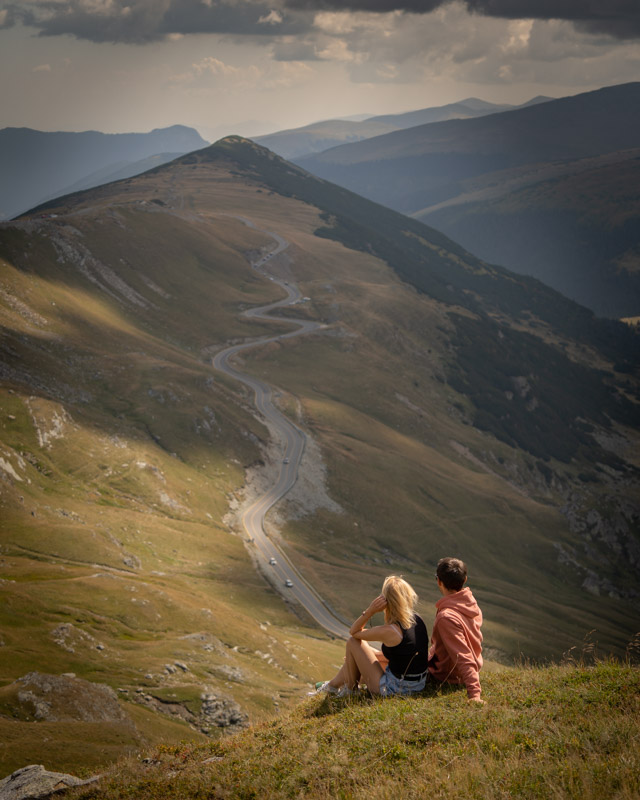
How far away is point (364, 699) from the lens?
549 inches

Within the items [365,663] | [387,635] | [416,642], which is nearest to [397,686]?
[365,663]

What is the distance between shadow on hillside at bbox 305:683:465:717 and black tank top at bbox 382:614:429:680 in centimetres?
48

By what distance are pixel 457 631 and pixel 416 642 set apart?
3.00 feet

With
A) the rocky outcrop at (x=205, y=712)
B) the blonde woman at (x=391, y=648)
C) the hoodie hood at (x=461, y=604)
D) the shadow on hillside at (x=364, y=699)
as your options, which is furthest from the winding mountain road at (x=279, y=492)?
the hoodie hood at (x=461, y=604)

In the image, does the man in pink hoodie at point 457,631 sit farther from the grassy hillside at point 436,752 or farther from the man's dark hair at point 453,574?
the grassy hillside at point 436,752

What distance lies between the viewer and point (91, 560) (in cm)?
5144

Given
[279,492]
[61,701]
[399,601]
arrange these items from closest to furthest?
[399,601] < [61,701] < [279,492]

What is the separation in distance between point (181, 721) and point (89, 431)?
6050cm

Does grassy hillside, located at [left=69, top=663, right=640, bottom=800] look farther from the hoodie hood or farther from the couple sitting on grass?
the hoodie hood

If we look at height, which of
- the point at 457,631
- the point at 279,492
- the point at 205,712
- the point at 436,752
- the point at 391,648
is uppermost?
the point at 457,631

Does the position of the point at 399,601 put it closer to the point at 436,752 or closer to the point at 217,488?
the point at 436,752

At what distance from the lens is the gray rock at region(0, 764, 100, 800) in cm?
1274

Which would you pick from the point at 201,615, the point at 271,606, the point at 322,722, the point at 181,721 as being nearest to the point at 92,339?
the point at 271,606

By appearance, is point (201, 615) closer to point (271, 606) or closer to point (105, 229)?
point (271, 606)
